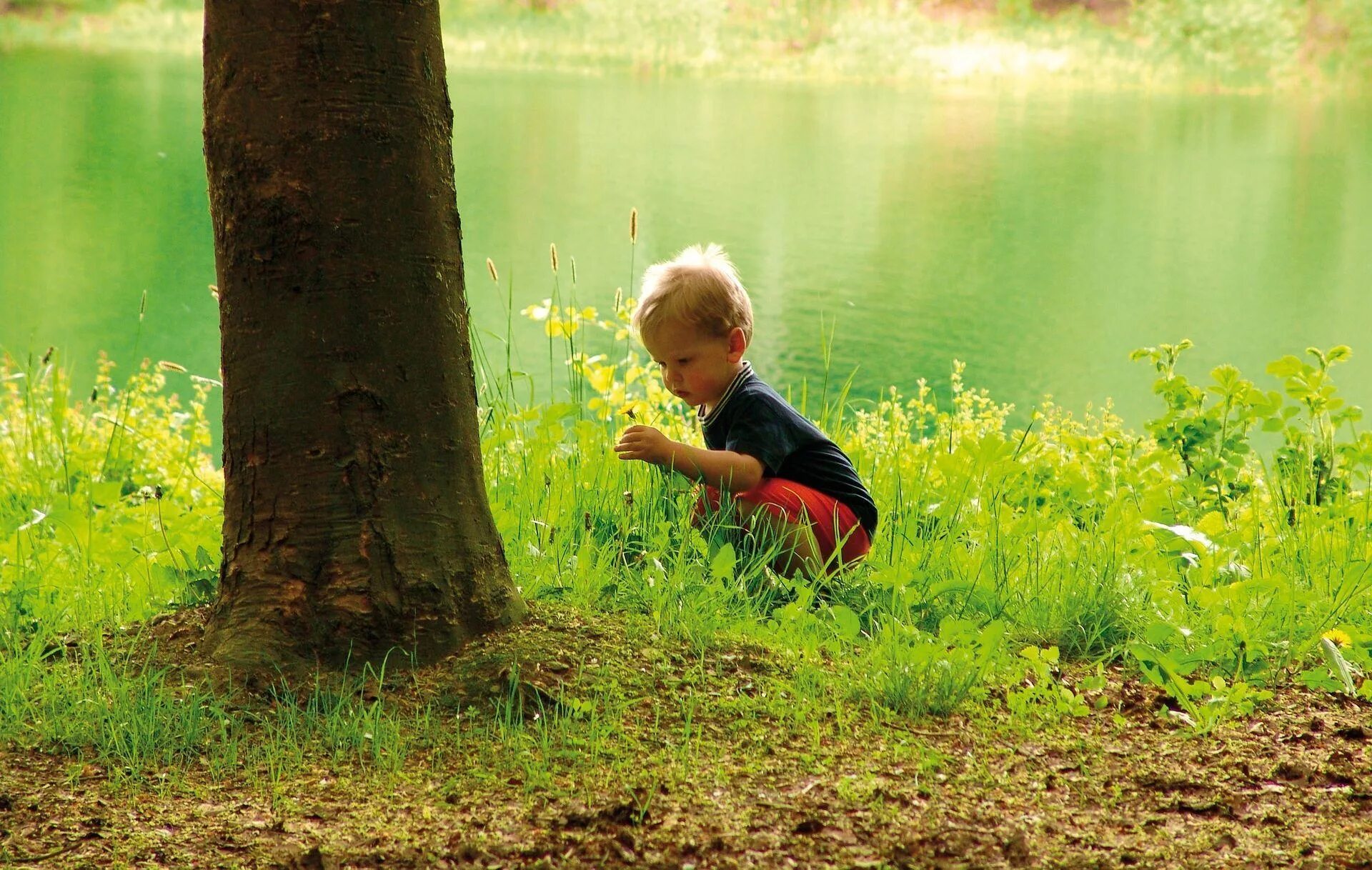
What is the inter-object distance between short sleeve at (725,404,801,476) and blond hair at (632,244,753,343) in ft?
0.56

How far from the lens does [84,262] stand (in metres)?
11.5

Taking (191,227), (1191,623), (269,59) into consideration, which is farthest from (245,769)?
(191,227)

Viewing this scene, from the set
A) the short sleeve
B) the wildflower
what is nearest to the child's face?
the short sleeve

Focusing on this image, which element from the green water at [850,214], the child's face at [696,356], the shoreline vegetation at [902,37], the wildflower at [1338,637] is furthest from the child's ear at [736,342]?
the shoreline vegetation at [902,37]

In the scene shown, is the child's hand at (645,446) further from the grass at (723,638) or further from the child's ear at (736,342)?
the child's ear at (736,342)

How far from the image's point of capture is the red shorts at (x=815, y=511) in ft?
7.95

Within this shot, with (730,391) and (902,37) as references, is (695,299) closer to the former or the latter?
(730,391)

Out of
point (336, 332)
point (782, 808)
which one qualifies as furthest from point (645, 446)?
point (782, 808)

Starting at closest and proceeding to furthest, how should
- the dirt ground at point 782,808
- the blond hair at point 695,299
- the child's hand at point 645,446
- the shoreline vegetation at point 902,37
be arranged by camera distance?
the dirt ground at point 782,808 < the child's hand at point 645,446 < the blond hair at point 695,299 < the shoreline vegetation at point 902,37

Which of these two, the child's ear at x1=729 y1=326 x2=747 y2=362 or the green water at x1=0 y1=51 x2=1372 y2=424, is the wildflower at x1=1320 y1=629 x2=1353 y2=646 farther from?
the green water at x1=0 y1=51 x2=1372 y2=424

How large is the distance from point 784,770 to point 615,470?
124cm

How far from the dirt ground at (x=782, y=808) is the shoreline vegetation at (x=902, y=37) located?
19.9 m

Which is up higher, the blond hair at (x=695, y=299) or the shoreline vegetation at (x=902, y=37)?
the shoreline vegetation at (x=902, y=37)

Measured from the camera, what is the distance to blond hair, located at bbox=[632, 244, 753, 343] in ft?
8.16
